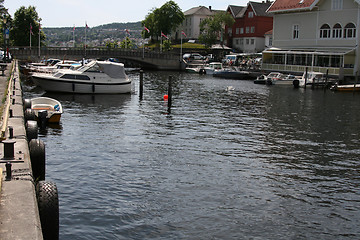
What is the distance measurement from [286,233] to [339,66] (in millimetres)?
Answer: 58349

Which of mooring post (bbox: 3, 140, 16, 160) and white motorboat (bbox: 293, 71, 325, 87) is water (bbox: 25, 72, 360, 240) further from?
white motorboat (bbox: 293, 71, 325, 87)

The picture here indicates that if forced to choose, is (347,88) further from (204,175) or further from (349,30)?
(204,175)

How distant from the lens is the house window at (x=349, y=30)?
67.1m

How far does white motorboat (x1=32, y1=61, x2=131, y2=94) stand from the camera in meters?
44.3

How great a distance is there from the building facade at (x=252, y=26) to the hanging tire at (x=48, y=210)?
4111 inches

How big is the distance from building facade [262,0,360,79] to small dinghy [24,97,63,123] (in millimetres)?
43574

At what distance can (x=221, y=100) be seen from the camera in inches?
1788

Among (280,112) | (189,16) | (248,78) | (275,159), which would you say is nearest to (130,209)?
(275,159)

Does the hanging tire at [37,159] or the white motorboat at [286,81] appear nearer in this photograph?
the hanging tire at [37,159]

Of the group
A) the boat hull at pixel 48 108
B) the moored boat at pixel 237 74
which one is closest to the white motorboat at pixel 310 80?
the moored boat at pixel 237 74

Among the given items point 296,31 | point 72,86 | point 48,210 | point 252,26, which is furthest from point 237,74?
point 48,210

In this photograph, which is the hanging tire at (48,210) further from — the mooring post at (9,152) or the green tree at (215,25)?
the green tree at (215,25)

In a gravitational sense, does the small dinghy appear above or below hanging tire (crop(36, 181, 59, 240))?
above

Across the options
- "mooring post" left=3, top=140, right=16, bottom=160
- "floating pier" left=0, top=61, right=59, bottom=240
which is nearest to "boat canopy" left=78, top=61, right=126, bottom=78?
"floating pier" left=0, top=61, right=59, bottom=240
